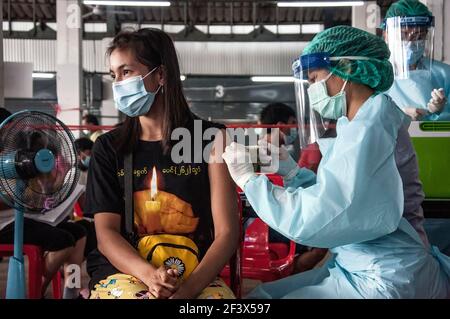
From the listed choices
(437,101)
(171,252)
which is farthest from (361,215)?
(437,101)

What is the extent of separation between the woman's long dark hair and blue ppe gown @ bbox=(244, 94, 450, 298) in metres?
0.50

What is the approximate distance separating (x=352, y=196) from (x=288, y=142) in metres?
2.87

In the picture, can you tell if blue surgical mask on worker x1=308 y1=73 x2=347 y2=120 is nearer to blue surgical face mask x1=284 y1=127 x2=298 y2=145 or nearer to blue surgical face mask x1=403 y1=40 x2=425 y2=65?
blue surgical face mask x1=403 y1=40 x2=425 y2=65

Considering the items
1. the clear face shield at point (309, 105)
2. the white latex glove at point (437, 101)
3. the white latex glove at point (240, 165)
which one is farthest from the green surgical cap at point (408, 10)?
the white latex glove at point (240, 165)

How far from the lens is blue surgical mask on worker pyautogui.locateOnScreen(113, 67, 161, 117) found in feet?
5.73

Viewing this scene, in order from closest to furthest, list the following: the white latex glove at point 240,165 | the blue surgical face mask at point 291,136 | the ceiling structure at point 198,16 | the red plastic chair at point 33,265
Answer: the white latex glove at point 240,165 → the red plastic chair at point 33,265 → the blue surgical face mask at point 291,136 → the ceiling structure at point 198,16

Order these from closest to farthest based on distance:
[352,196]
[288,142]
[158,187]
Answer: [352,196] < [158,187] < [288,142]

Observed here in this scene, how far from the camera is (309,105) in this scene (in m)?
1.66

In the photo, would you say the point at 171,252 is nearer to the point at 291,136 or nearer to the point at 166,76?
the point at 166,76

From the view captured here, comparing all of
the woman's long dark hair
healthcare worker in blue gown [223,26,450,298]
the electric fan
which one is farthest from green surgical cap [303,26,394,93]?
the electric fan

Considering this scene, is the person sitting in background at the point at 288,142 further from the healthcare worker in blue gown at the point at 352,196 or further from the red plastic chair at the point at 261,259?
the healthcare worker in blue gown at the point at 352,196

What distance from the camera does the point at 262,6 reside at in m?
14.4

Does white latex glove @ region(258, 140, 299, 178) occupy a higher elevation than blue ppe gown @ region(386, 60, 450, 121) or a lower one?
lower

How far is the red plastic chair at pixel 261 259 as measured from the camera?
2.74 m
